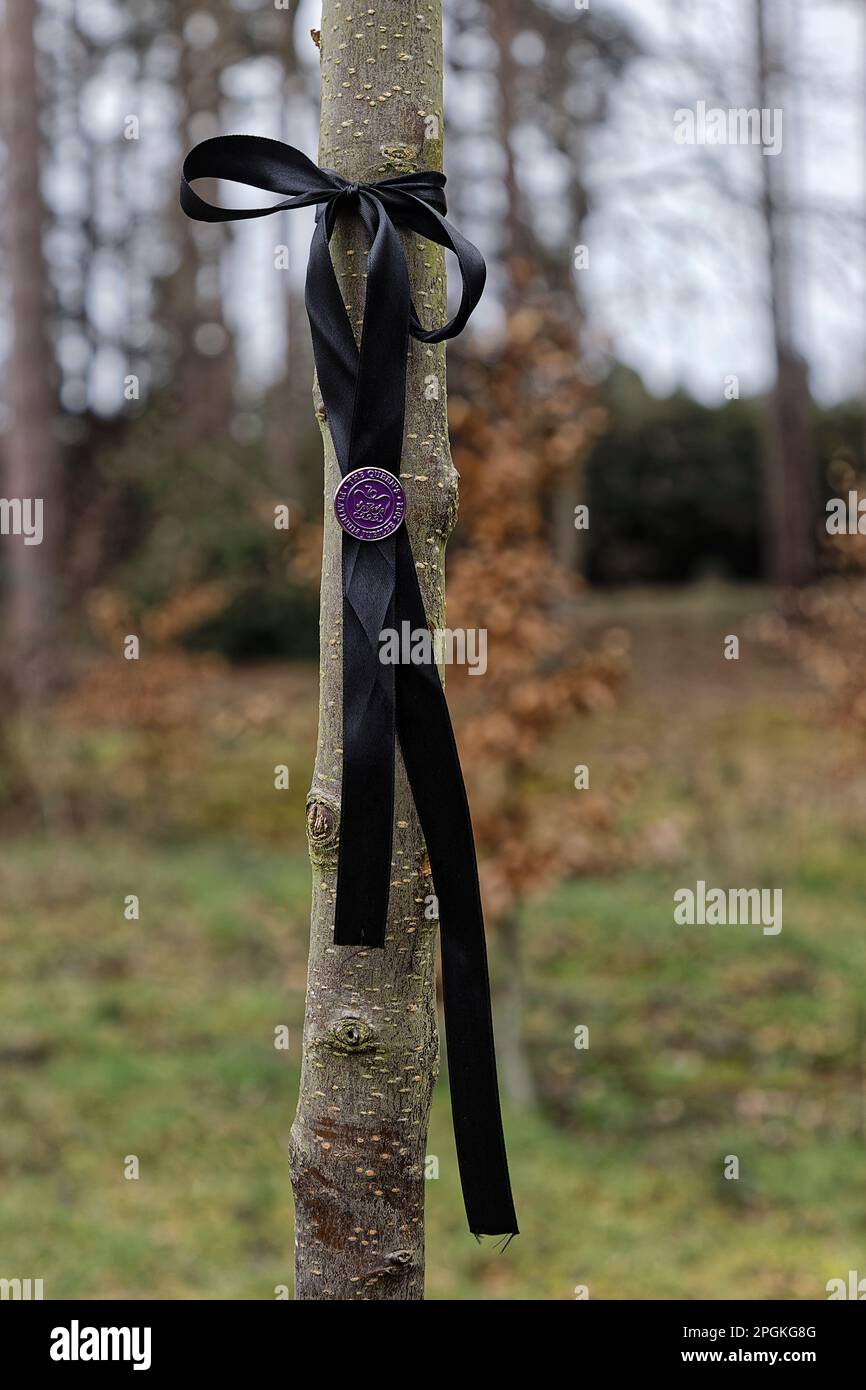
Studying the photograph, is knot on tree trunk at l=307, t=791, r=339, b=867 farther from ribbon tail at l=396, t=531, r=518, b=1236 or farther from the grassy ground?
the grassy ground

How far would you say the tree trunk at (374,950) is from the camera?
130cm

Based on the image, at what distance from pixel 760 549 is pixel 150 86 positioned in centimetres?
917

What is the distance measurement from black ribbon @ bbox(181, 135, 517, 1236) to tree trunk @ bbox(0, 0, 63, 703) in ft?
24.8

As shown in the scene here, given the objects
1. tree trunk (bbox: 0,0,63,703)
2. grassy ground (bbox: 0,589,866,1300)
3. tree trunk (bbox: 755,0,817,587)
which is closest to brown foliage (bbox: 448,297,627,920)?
grassy ground (bbox: 0,589,866,1300)

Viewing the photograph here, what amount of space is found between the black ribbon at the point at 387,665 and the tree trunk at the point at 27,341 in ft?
24.8

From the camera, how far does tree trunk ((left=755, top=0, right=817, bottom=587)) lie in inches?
456

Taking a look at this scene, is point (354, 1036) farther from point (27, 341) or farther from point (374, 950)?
point (27, 341)

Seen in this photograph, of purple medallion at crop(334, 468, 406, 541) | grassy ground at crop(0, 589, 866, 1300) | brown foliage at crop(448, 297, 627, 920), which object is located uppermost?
brown foliage at crop(448, 297, 627, 920)

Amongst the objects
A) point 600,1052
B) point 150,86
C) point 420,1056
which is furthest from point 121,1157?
point 150,86

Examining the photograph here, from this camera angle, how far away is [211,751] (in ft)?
31.3
